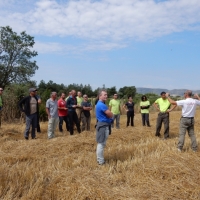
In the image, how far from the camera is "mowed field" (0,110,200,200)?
4.11 metres

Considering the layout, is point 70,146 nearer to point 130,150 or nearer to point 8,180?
point 130,150

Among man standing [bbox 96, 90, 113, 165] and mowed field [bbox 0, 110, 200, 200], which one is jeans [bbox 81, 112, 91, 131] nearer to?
mowed field [bbox 0, 110, 200, 200]

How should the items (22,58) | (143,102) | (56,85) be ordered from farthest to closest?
(56,85)
(22,58)
(143,102)

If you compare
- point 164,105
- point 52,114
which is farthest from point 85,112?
point 164,105

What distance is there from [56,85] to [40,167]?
46.2m

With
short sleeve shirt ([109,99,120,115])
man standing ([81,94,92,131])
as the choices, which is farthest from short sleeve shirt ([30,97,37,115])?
short sleeve shirt ([109,99,120,115])

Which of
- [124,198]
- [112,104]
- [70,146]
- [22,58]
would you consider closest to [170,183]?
[124,198]

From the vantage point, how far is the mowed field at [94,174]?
4.11 meters

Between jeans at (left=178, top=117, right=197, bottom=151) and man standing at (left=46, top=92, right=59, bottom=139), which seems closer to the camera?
jeans at (left=178, top=117, right=197, bottom=151)

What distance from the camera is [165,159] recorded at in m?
5.54

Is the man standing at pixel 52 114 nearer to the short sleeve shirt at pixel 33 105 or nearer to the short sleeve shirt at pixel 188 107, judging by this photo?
the short sleeve shirt at pixel 33 105

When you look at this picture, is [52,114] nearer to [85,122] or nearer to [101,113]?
[85,122]

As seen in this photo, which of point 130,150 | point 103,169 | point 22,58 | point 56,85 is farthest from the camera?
point 56,85

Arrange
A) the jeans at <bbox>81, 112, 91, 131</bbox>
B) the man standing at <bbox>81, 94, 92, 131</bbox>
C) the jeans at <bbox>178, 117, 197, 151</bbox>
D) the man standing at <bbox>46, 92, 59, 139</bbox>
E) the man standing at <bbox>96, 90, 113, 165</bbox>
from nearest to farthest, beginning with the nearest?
1. the man standing at <bbox>96, 90, 113, 165</bbox>
2. the jeans at <bbox>178, 117, 197, 151</bbox>
3. the man standing at <bbox>46, 92, 59, 139</bbox>
4. the man standing at <bbox>81, 94, 92, 131</bbox>
5. the jeans at <bbox>81, 112, 91, 131</bbox>
